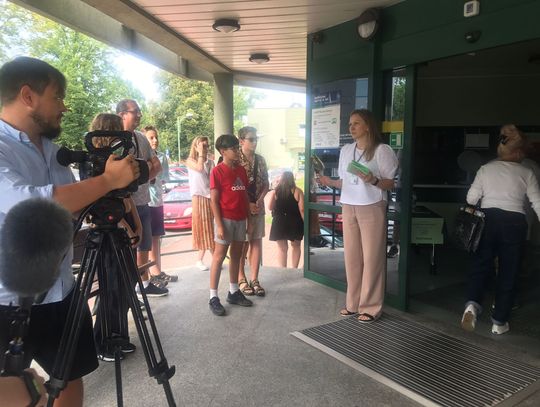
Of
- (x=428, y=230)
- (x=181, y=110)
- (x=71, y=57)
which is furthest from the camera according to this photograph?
(x=181, y=110)

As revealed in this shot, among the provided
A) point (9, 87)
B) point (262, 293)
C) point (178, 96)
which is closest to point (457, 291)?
point (262, 293)

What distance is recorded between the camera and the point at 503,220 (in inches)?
129

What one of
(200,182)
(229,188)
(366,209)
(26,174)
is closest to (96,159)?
(26,174)

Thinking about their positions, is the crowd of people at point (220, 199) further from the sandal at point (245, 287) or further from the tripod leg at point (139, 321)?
the tripod leg at point (139, 321)

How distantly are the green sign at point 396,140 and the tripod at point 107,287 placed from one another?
2.74 metres

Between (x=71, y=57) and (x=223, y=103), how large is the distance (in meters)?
12.5

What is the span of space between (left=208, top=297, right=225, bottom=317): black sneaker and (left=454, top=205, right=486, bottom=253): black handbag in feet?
7.13

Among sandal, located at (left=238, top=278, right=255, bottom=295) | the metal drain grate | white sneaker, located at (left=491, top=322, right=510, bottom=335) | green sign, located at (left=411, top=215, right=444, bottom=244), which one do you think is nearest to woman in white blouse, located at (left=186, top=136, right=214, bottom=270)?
sandal, located at (left=238, top=278, right=255, bottom=295)

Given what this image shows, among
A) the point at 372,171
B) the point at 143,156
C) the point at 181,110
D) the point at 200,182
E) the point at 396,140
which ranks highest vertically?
the point at 181,110

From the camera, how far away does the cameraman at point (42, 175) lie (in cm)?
144

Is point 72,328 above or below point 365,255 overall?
above

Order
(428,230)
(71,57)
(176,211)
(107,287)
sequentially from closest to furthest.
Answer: (107,287) → (428,230) → (176,211) → (71,57)

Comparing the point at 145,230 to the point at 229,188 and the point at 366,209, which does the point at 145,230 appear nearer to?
the point at 229,188

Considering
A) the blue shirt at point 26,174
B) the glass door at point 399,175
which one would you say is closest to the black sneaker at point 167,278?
the glass door at point 399,175
